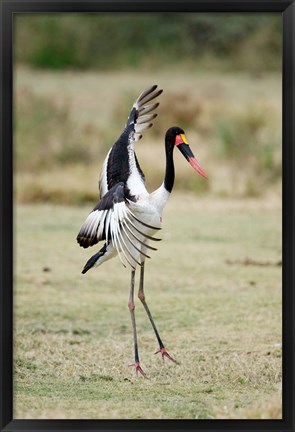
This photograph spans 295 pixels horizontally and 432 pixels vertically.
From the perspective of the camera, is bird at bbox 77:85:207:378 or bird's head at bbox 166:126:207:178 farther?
bird's head at bbox 166:126:207:178

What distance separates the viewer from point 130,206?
18.2ft

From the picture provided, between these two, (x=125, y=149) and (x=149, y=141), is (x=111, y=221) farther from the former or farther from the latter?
(x=149, y=141)

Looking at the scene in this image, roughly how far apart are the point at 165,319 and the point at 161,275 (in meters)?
1.54

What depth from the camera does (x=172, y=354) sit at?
238 inches

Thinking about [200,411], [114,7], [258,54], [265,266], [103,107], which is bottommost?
[200,411]

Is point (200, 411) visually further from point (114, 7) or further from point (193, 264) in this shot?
point (193, 264)

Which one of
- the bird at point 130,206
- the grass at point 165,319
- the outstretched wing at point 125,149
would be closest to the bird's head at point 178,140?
the bird at point 130,206

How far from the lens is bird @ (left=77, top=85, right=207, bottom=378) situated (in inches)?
207

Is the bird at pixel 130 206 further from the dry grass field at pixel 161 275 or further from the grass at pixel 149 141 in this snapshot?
the grass at pixel 149 141

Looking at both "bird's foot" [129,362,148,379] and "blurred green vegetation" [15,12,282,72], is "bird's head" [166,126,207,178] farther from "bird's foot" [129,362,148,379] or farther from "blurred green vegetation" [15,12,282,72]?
"blurred green vegetation" [15,12,282,72]

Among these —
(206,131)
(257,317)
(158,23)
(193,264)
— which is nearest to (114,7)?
(257,317)

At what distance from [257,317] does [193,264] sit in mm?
1791

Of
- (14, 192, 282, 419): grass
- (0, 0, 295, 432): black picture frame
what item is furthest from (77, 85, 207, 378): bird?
(0, 0, 295, 432): black picture frame

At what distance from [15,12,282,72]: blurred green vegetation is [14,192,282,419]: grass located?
11.5m
